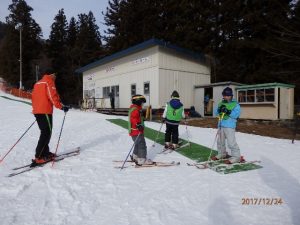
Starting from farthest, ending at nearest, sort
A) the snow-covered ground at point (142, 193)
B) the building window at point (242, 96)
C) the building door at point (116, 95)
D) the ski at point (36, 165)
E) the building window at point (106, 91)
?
the building window at point (106, 91) < the building door at point (116, 95) < the building window at point (242, 96) < the ski at point (36, 165) < the snow-covered ground at point (142, 193)

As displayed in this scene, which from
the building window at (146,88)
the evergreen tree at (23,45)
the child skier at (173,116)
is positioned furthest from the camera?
the evergreen tree at (23,45)

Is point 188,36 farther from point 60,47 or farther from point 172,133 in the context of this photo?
point 60,47

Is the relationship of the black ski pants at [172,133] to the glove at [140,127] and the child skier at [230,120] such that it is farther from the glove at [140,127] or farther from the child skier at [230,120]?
the glove at [140,127]

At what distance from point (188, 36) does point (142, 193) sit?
97.6ft

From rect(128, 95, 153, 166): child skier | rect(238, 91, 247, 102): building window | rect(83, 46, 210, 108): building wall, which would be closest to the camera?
rect(128, 95, 153, 166): child skier

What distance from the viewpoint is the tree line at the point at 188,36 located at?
83.3 feet

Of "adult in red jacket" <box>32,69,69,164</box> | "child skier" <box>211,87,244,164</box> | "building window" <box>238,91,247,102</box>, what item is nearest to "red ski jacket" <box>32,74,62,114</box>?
"adult in red jacket" <box>32,69,69,164</box>

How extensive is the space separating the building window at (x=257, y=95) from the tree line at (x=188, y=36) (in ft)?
10.1

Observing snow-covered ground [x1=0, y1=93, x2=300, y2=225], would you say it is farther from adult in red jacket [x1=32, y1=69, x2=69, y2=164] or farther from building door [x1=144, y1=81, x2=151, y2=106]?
building door [x1=144, y1=81, x2=151, y2=106]

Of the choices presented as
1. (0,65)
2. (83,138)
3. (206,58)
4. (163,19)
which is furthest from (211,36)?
(0,65)

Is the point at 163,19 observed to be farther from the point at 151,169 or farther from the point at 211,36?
the point at 151,169

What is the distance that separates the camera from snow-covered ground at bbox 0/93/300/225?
3.95m
